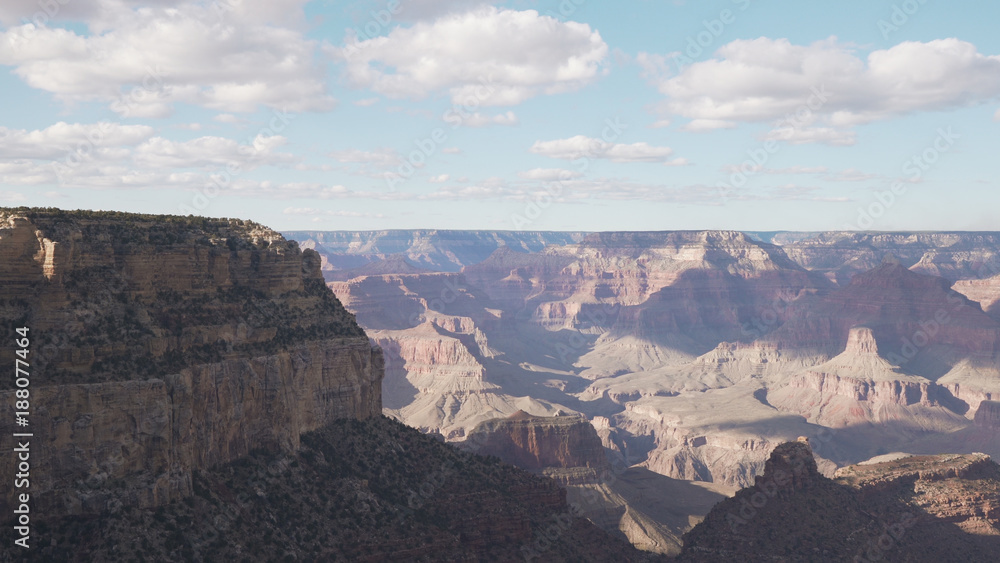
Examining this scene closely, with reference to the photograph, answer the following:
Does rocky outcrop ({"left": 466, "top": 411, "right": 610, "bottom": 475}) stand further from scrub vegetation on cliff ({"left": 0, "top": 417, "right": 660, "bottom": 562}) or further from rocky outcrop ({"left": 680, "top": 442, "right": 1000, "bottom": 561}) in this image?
scrub vegetation on cliff ({"left": 0, "top": 417, "right": 660, "bottom": 562})

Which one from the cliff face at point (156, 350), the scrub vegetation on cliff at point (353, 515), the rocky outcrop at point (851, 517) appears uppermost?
the cliff face at point (156, 350)

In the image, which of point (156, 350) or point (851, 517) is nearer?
point (156, 350)

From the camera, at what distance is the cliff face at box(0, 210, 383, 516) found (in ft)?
153

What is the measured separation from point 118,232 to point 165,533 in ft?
59.4

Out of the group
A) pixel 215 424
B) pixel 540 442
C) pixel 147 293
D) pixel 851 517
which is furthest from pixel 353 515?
pixel 540 442

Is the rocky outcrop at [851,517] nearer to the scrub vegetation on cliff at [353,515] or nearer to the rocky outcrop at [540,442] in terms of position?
the scrub vegetation on cliff at [353,515]

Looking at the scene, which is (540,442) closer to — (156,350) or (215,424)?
(215,424)

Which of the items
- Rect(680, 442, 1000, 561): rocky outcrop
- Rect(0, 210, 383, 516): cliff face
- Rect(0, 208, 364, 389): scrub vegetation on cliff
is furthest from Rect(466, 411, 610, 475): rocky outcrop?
Rect(0, 208, 364, 389): scrub vegetation on cliff

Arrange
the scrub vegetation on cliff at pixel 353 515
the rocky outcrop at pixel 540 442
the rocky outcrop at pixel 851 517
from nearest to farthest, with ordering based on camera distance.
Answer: the scrub vegetation on cliff at pixel 353 515 < the rocky outcrop at pixel 851 517 < the rocky outcrop at pixel 540 442

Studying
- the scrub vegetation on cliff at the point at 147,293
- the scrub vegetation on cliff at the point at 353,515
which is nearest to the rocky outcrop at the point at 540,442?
the scrub vegetation on cliff at the point at 353,515

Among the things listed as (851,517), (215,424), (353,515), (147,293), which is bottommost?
(851,517)

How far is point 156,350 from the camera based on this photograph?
51.9 meters

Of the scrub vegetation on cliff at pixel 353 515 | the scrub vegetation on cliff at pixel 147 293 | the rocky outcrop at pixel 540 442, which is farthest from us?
the rocky outcrop at pixel 540 442

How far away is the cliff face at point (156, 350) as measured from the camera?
153 ft
